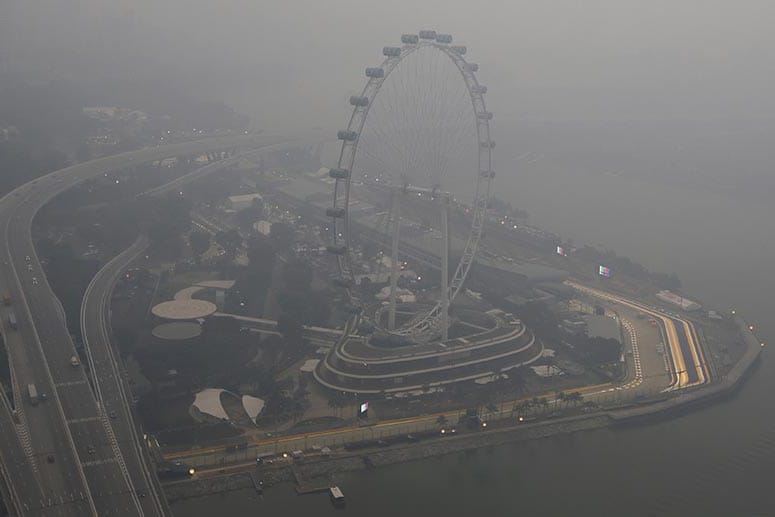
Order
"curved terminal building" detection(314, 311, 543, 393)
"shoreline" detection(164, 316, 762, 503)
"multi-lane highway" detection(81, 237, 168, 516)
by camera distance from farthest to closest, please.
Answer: "curved terminal building" detection(314, 311, 543, 393), "shoreline" detection(164, 316, 762, 503), "multi-lane highway" detection(81, 237, 168, 516)

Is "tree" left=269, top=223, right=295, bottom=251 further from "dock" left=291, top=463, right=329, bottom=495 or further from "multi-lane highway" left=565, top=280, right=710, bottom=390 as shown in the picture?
"dock" left=291, top=463, right=329, bottom=495

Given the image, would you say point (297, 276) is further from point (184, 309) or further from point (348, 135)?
point (348, 135)

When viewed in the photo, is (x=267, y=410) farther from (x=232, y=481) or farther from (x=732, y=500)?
(x=732, y=500)

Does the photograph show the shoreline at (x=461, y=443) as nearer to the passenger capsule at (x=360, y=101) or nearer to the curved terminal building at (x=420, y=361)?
the curved terminal building at (x=420, y=361)

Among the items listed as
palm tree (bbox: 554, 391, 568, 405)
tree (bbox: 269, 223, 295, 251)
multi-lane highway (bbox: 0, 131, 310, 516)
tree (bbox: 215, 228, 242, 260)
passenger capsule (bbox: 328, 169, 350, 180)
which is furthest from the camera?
tree (bbox: 269, 223, 295, 251)

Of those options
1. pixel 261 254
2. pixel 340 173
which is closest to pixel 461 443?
pixel 340 173

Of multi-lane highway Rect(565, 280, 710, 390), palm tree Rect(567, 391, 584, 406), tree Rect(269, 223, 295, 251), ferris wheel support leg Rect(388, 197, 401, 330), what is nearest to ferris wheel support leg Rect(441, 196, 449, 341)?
ferris wheel support leg Rect(388, 197, 401, 330)

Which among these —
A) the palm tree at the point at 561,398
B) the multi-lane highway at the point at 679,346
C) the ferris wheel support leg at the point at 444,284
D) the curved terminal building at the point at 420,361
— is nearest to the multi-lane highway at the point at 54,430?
the curved terminal building at the point at 420,361

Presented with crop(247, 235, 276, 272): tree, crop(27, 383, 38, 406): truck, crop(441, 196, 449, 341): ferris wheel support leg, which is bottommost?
crop(247, 235, 276, 272): tree
